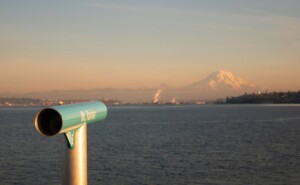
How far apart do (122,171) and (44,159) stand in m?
12.2

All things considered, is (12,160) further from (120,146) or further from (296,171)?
(296,171)

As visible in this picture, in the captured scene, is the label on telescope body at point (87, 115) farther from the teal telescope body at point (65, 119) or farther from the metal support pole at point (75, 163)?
the metal support pole at point (75, 163)

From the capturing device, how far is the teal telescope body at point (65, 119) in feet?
21.4

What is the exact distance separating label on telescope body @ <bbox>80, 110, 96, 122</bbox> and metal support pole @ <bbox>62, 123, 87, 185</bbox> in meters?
0.18

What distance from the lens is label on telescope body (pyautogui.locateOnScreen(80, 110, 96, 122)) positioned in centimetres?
688

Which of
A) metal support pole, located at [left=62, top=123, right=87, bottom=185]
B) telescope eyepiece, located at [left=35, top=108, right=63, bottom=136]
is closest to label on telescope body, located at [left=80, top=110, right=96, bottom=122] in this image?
metal support pole, located at [left=62, top=123, right=87, bottom=185]

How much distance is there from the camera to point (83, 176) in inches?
271

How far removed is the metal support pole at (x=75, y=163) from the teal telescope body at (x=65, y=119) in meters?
0.08

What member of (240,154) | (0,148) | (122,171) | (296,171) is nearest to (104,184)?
(122,171)

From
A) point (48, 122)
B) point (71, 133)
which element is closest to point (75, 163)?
point (71, 133)

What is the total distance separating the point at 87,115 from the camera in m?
7.04

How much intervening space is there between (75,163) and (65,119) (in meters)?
0.72

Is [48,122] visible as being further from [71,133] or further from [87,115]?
[87,115]

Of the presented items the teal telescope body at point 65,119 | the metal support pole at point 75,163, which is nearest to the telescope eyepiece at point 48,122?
the teal telescope body at point 65,119
